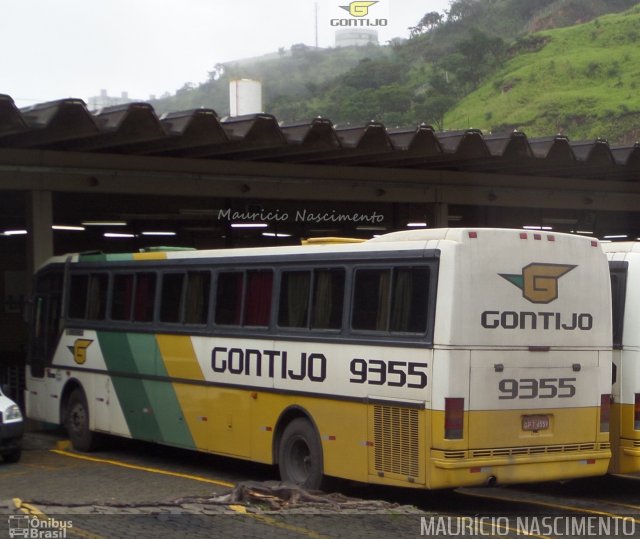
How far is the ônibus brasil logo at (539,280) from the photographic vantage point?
37.4 feet

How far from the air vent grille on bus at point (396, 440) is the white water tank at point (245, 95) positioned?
1613 cm

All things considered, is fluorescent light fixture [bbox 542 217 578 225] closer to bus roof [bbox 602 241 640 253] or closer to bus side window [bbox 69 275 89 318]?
bus side window [bbox 69 275 89 318]

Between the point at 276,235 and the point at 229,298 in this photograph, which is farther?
the point at 276,235

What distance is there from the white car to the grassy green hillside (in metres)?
65.4

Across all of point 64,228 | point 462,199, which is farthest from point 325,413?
point 64,228

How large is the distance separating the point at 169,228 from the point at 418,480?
18.8 meters

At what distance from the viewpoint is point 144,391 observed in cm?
1558

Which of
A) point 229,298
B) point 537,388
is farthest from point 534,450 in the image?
point 229,298

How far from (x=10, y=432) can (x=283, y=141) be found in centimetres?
667

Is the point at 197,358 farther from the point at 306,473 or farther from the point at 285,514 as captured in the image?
the point at 285,514

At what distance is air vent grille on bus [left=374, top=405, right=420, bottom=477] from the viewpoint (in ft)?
36.1

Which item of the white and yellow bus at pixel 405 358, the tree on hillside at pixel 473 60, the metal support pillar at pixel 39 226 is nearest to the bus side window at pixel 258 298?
the white and yellow bus at pixel 405 358

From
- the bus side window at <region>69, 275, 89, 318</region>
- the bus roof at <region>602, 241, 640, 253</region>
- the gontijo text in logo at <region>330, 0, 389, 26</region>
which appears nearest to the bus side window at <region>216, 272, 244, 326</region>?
the bus side window at <region>69, 275, 89, 318</region>

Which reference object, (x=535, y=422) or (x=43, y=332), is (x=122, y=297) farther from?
(x=535, y=422)
